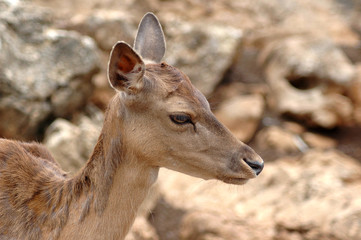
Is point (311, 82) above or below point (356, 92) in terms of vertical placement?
above

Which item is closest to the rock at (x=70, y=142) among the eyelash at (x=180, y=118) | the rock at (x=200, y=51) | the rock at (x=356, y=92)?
the rock at (x=200, y=51)

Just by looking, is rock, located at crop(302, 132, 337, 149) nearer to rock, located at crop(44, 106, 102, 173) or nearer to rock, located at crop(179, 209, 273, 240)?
rock, located at crop(44, 106, 102, 173)

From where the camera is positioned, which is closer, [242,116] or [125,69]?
[125,69]

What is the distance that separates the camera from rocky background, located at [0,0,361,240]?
290 inches

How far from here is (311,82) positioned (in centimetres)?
1323

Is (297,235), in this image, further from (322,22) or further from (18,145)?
(322,22)

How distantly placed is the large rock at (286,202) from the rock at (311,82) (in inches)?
158

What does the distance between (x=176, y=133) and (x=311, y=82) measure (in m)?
9.51

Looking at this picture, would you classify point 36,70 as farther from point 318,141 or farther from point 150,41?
point 318,141

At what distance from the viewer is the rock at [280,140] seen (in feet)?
36.8

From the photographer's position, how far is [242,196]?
26.1 feet

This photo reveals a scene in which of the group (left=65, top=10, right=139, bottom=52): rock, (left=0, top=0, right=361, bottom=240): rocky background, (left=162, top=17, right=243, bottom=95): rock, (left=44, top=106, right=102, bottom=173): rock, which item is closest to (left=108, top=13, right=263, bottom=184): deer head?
(left=0, top=0, right=361, bottom=240): rocky background

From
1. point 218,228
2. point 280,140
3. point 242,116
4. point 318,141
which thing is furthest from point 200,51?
point 218,228

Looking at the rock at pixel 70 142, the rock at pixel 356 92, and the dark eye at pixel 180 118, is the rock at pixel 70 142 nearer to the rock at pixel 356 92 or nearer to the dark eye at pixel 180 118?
the dark eye at pixel 180 118
